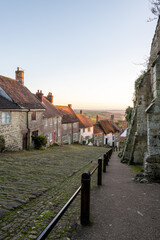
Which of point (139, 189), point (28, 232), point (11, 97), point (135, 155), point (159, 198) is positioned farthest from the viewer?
point (11, 97)

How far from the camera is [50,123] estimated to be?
26.9 m

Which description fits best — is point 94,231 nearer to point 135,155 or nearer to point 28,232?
point 28,232

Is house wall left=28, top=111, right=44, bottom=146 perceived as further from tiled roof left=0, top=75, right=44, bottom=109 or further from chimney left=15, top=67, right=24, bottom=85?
chimney left=15, top=67, right=24, bottom=85

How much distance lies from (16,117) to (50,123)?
10.2 meters

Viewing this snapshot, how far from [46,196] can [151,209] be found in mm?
2810

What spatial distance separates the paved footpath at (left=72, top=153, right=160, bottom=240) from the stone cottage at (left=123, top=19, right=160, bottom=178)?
3.84 ft

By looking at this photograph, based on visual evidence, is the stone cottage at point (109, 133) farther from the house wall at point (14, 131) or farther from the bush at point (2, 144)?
the bush at point (2, 144)

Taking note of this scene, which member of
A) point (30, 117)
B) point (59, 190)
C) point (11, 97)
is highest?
point (11, 97)

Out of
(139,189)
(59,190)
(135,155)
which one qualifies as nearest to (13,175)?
(59,190)

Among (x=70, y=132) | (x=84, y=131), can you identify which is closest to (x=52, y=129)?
(x=70, y=132)

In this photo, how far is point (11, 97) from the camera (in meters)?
17.3

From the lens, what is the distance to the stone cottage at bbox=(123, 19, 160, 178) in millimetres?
6344

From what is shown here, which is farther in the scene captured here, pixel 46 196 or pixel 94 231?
pixel 46 196

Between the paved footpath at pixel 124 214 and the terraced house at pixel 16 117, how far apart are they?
483 inches
